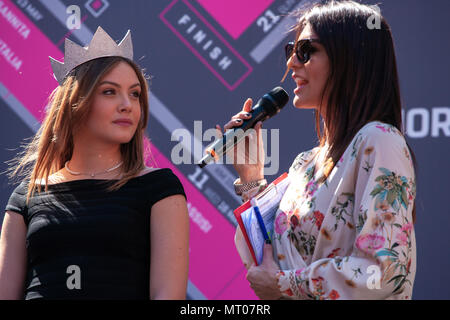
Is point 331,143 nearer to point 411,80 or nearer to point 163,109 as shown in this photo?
point 411,80

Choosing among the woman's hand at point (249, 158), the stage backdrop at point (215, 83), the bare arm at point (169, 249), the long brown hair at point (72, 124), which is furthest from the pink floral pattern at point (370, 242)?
the stage backdrop at point (215, 83)

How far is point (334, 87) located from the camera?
1900 millimetres

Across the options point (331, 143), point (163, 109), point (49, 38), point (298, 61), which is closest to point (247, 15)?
point (163, 109)

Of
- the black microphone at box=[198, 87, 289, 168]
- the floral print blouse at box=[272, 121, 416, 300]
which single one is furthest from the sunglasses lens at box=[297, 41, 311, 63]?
the floral print blouse at box=[272, 121, 416, 300]

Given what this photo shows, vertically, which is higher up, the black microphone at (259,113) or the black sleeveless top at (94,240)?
the black microphone at (259,113)

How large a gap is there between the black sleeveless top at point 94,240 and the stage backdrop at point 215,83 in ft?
4.81

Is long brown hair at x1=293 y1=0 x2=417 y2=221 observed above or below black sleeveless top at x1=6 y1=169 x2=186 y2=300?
above

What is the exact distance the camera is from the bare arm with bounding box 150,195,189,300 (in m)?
1.93

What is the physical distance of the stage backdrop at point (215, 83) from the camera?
3.28 meters

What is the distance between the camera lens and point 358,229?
166 centimetres

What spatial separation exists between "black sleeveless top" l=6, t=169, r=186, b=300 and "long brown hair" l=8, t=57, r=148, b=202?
0.31 ft

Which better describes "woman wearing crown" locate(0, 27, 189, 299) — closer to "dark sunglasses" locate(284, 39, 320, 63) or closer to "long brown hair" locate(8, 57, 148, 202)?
"long brown hair" locate(8, 57, 148, 202)

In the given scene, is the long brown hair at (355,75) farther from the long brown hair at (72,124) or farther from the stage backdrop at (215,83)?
the stage backdrop at (215,83)

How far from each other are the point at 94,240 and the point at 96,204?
5.7 inches
